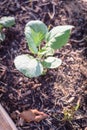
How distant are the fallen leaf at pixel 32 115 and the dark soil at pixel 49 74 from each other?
0.06 ft

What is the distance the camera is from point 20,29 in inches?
65.3

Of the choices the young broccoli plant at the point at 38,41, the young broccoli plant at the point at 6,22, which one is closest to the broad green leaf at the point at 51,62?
the young broccoli plant at the point at 38,41

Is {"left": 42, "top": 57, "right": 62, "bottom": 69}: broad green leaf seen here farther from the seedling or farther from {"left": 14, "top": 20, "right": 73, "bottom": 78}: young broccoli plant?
the seedling

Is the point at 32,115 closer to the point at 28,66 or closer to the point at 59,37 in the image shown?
the point at 28,66

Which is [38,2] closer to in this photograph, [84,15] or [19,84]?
[84,15]

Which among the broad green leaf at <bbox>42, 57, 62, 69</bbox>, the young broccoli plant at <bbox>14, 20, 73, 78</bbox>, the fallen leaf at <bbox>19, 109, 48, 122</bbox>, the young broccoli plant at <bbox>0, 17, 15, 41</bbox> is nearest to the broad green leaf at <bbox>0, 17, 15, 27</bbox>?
the young broccoli plant at <bbox>0, 17, 15, 41</bbox>

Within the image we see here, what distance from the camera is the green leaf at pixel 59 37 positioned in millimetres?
1386

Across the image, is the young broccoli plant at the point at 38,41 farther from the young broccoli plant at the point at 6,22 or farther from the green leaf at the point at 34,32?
the young broccoli plant at the point at 6,22

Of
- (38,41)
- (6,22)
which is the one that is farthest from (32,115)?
(6,22)

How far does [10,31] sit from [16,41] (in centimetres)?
7

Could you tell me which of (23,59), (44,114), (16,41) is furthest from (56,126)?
(16,41)

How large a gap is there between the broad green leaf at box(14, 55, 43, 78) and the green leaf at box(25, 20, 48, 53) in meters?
0.06

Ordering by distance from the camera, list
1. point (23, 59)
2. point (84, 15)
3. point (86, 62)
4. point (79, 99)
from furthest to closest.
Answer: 1. point (84, 15)
2. point (86, 62)
3. point (79, 99)
4. point (23, 59)

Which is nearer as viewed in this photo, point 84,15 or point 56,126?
point 56,126
